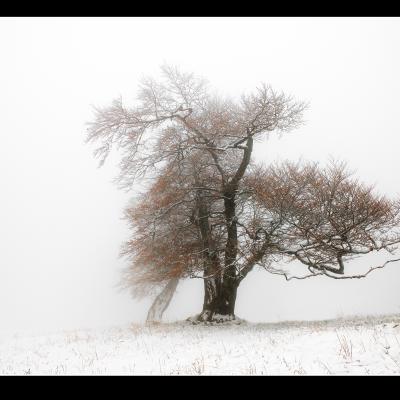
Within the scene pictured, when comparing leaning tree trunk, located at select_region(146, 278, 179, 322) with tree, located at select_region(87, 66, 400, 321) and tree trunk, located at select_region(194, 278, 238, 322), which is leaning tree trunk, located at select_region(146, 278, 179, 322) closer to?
tree trunk, located at select_region(194, 278, 238, 322)

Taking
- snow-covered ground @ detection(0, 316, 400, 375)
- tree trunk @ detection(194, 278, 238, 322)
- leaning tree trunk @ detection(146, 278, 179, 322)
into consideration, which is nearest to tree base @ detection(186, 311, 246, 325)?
tree trunk @ detection(194, 278, 238, 322)

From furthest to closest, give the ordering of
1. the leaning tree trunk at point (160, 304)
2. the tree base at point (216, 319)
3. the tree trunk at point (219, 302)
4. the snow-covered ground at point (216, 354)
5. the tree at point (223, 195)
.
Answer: the leaning tree trunk at point (160, 304) < the tree trunk at point (219, 302) < the tree base at point (216, 319) < the tree at point (223, 195) < the snow-covered ground at point (216, 354)

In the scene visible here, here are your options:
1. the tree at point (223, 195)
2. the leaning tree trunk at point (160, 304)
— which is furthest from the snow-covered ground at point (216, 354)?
the leaning tree trunk at point (160, 304)

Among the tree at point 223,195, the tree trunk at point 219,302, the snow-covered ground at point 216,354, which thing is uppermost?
the tree at point 223,195

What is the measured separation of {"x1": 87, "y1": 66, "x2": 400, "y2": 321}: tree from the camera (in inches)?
654

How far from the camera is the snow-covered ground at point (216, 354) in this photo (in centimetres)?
869

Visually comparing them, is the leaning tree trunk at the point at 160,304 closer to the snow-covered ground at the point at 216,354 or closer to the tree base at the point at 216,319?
the tree base at the point at 216,319

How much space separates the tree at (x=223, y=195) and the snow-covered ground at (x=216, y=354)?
3.46 meters

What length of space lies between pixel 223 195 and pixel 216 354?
954 centimetres

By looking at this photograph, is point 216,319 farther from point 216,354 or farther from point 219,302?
point 216,354

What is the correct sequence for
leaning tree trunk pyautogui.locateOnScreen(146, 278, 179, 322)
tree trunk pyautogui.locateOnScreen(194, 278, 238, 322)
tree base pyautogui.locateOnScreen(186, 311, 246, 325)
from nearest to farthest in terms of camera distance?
tree base pyautogui.locateOnScreen(186, 311, 246, 325), tree trunk pyautogui.locateOnScreen(194, 278, 238, 322), leaning tree trunk pyautogui.locateOnScreen(146, 278, 179, 322)

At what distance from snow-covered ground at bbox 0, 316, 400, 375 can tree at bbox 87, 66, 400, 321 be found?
3.46m
